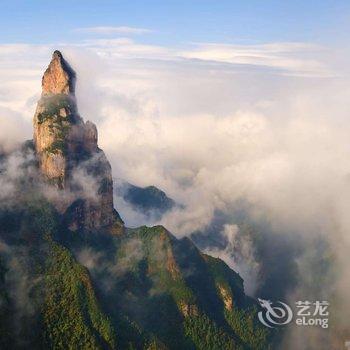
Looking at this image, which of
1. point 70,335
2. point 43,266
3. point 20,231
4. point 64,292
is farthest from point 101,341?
point 20,231

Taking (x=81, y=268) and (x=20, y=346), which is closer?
(x=20, y=346)

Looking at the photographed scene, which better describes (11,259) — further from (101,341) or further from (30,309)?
(101,341)

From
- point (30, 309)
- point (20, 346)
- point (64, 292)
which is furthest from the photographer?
point (64, 292)

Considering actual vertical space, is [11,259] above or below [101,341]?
above

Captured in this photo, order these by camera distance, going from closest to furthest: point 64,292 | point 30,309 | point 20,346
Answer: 1. point 20,346
2. point 30,309
3. point 64,292

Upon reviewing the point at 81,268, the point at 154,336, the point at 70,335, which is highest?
the point at 81,268

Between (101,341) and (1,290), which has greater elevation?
(1,290)

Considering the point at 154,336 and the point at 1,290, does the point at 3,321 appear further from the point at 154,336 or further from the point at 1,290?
the point at 154,336

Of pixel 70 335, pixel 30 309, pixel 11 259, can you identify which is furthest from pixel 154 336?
pixel 11 259

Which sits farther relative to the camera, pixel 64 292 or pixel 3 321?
pixel 64 292
